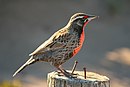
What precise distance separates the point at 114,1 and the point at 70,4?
1.57 m

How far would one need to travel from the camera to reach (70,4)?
1675 cm

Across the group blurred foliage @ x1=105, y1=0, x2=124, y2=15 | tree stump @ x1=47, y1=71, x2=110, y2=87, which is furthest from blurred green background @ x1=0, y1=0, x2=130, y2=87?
tree stump @ x1=47, y1=71, x2=110, y2=87

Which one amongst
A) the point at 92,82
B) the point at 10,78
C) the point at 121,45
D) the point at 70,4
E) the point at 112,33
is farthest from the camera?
the point at 70,4

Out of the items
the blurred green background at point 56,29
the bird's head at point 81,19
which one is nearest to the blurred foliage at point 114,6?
the blurred green background at point 56,29

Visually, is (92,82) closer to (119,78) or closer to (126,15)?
(119,78)

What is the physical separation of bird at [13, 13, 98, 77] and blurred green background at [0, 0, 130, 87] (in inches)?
196

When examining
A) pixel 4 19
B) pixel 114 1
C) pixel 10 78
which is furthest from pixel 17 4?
pixel 10 78

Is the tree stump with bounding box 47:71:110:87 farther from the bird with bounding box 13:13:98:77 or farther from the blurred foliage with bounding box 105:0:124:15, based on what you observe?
the blurred foliage with bounding box 105:0:124:15

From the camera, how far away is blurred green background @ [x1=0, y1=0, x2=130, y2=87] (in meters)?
11.4

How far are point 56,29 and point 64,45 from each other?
10.1m

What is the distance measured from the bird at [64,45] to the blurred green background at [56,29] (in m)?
4.97

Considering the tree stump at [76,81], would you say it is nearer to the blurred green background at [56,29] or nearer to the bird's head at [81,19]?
the bird's head at [81,19]

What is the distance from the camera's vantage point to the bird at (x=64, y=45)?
4.46 meters

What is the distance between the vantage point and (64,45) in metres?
4.46
